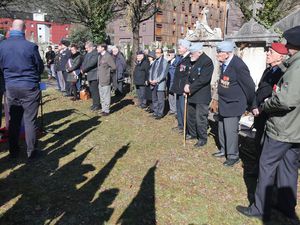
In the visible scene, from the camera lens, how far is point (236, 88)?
18.9ft

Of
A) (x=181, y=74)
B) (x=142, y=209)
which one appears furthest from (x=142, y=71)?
(x=142, y=209)

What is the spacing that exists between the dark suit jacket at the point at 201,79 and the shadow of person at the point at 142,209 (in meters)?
2.27

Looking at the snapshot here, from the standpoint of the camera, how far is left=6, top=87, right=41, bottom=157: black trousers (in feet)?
18.4

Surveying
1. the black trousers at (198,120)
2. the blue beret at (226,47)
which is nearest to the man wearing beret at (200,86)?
the black trousers at (198,120)

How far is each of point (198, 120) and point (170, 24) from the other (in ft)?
168

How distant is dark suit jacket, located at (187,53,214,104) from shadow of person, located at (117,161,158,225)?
2.27 metres

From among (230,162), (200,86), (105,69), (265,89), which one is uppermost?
(105,69)

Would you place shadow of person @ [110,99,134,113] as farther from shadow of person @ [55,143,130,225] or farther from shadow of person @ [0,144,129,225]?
shadow of person @ [55,143,130,225]

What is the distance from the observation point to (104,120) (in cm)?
928

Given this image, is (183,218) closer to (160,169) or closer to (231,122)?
(160,169)

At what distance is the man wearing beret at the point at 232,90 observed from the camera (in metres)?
5.65

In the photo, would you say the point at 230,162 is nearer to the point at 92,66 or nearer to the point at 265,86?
the point at 265,86

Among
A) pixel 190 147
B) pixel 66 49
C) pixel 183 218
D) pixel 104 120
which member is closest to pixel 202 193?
pixel 183 218

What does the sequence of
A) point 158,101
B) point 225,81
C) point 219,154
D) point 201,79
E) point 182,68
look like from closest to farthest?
point 225,81
point 219,154
point 201,79
point 182,68
point 158,101
